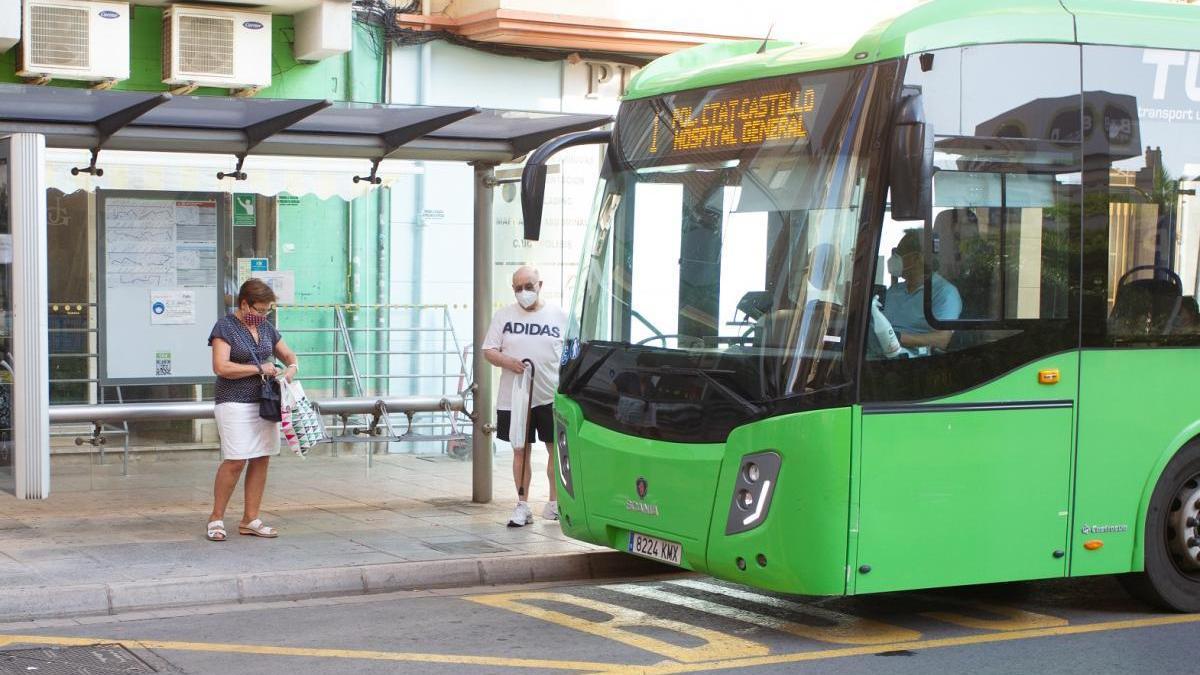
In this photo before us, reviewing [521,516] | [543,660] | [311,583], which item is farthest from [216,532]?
[543,660]

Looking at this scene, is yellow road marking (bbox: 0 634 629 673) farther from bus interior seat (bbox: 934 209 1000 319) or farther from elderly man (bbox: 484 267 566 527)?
elderly man (bbox: 484 267 566 527)

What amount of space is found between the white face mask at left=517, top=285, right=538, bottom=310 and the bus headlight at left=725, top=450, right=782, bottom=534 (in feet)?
12.2

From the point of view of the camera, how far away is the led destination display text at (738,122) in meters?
7.90

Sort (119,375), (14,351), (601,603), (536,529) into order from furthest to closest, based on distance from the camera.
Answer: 1. (119,375)
2. (536,529)
3. (14,351)
4. (601,603)

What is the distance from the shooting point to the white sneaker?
1114 cm

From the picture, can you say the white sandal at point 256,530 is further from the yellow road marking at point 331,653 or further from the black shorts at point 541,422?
the yellow road marking at point 331,653

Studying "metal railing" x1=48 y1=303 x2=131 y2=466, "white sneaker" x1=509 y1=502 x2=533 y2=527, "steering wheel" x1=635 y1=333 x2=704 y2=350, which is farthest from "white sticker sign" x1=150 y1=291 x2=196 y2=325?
"steering wheel" x1=635 y1=333 x2=704 y2=350

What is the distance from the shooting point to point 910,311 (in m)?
7.61

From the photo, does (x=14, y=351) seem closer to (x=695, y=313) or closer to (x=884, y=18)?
(x=695, y=313)

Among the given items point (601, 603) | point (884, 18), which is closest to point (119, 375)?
point (601, 603)

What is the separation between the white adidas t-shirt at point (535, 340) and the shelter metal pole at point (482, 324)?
92 centimetres

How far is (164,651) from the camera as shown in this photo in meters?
7.62

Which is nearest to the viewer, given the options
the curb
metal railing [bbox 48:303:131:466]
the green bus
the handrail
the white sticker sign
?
the green bus

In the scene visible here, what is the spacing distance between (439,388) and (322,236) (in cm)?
201
